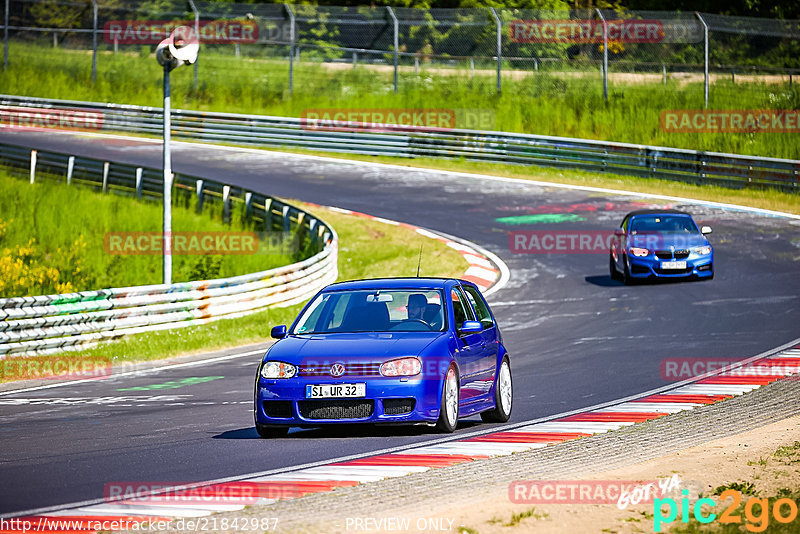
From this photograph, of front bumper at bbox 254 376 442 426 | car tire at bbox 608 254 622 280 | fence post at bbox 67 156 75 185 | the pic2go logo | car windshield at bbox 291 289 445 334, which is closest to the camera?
the pic2go logo

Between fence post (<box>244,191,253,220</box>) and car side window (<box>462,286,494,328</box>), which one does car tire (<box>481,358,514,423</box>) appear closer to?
car side window (<box>462,286,494,328</box>)

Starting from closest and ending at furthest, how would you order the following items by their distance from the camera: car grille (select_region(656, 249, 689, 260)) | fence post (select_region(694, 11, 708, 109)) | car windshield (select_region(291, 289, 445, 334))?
car windshield (select_region(291, 289, 445, 334))
car grille (select_region(656, 249, 689, 260))
fence post (select_region(694, 11, 708, 109))

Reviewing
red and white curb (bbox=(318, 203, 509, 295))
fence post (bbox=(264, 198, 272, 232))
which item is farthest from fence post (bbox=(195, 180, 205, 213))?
red and white curb (bbox=(318, 203, 509, 295))

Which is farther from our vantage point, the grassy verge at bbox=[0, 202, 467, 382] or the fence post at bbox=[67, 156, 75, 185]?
the fence post at bbox=[67, 156, 75, 185]

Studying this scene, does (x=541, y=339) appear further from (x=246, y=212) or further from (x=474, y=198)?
(x=474, y=198)

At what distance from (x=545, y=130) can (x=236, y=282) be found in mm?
23538

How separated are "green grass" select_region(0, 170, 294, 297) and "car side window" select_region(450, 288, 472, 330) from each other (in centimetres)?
1263

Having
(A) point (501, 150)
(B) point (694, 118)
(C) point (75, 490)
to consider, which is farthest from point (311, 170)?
(C) point (75, 490)

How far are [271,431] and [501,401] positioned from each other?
2340mm

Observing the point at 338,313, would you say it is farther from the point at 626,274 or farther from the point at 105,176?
the point at 105,176

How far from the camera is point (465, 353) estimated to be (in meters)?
11.0

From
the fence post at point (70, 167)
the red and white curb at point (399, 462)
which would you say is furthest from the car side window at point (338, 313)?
the fence post at point (70, 167)

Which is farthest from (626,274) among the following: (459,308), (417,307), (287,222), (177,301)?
(417,307)

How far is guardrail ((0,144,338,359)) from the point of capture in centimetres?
1767
